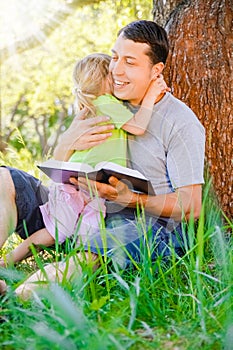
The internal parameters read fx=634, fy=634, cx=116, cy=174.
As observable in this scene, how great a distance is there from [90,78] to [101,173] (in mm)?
699

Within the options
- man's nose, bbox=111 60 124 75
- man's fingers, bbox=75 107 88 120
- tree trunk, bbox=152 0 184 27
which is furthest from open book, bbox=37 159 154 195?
tree trunk, bbox=152 0 184 27

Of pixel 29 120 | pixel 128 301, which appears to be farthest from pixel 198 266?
pixel 29 120

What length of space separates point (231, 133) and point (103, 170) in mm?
1355

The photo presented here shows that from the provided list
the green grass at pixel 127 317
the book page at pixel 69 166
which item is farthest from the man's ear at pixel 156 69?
the green grass at pixel 127 317

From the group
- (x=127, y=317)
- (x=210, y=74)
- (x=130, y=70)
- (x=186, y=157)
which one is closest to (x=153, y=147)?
(x=186, y=157)

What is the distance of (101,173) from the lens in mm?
2936

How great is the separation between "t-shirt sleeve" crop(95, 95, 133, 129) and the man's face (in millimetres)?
62

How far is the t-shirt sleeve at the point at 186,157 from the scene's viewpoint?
3221 mm

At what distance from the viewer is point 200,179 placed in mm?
3229

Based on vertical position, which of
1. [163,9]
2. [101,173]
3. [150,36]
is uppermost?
[163,9]

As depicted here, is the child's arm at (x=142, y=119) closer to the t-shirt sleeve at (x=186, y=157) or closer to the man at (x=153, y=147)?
the man at (x=153, y=147)

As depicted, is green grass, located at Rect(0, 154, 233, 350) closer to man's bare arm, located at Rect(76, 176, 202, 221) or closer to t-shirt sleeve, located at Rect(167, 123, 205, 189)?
man's bare arm, located at Rect(76, 176, 202, 221)

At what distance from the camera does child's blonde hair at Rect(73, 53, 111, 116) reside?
340 centimetres

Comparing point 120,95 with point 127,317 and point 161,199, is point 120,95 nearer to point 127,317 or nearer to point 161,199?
point 161,199
